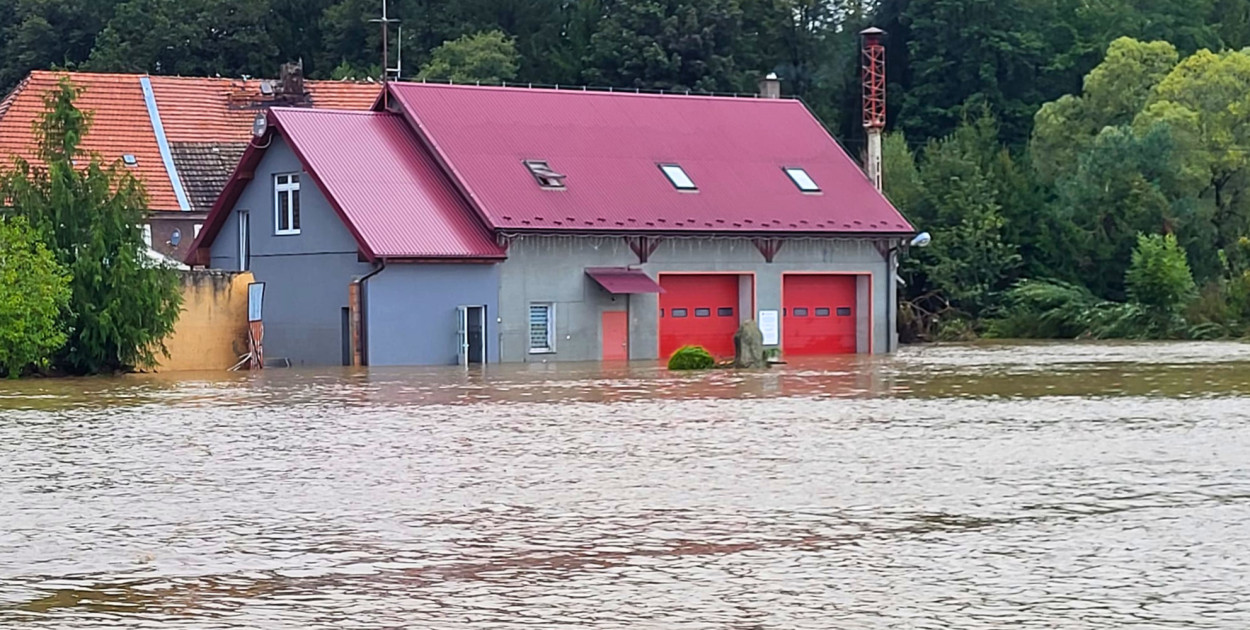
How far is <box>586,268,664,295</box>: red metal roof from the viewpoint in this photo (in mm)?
45438

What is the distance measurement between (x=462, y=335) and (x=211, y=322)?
5590 mm

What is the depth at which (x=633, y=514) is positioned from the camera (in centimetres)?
1515

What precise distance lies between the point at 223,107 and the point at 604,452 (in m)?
41.4

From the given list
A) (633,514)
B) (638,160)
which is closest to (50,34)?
(638,160)

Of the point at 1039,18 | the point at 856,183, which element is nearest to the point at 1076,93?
the point at 1039,18

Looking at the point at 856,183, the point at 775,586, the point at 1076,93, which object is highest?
the point at 1076,93

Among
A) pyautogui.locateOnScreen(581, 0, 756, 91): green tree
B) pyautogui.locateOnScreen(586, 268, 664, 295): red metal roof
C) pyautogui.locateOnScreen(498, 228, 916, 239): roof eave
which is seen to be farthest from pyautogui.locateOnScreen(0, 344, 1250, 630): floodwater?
pyautogui.locateOnScreen(581, 0, 756, 91): green tree

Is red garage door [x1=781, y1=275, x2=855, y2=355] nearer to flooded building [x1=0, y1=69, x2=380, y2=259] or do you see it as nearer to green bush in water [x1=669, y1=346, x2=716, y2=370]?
green bush in water [x1=669, y1=346, x2=716, y2=370]

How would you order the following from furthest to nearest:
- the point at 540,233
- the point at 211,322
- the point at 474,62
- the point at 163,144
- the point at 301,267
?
the point at 474,62
the point at 163,144
the point at 301,267
the point at 540,233
the point at 211,322

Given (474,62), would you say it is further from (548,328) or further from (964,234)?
(548,328)

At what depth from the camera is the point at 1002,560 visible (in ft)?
41.7

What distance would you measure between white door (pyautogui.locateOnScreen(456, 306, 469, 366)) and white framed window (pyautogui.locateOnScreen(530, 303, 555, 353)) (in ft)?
5.87

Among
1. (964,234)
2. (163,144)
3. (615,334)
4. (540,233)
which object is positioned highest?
(163,144)

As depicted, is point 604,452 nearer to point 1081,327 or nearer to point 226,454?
point 226,454
